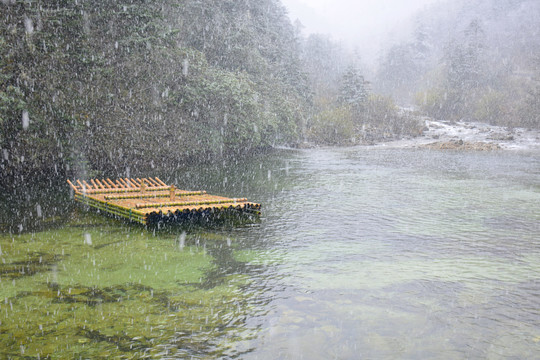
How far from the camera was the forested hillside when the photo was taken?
52.4 ft

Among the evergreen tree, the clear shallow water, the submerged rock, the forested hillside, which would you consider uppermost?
the evergreen tree

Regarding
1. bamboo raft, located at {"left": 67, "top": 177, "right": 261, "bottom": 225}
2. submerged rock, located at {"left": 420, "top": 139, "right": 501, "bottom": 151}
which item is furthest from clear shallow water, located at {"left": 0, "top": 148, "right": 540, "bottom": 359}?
submerged rock, located at {"left": 420, "top": 139, "right": 501, "bottom": 151}

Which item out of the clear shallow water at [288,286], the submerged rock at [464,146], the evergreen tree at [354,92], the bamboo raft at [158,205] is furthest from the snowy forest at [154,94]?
the submerged rock at [464,146]

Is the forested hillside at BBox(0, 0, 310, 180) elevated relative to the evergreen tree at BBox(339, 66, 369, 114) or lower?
lower

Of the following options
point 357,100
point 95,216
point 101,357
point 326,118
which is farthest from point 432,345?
point 357,100

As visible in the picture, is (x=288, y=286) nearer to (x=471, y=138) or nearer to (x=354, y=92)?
(x=471, y=138)

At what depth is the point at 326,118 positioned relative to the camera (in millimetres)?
50406

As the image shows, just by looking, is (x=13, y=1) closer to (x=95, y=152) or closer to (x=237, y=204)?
(x=95, y=152)

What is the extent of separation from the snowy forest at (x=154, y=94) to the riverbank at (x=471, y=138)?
2.84 meters

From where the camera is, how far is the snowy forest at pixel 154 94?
1630 centimetres

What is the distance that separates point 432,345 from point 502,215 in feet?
31.1

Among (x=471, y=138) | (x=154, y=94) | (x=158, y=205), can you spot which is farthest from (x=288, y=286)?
(x=471, y=138)

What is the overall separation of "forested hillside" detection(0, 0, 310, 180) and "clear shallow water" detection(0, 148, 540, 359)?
14.0ft

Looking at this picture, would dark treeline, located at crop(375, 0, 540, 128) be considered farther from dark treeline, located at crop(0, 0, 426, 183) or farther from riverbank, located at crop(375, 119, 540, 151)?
dark treeline, located at crop(0, 0, 426, 183)
